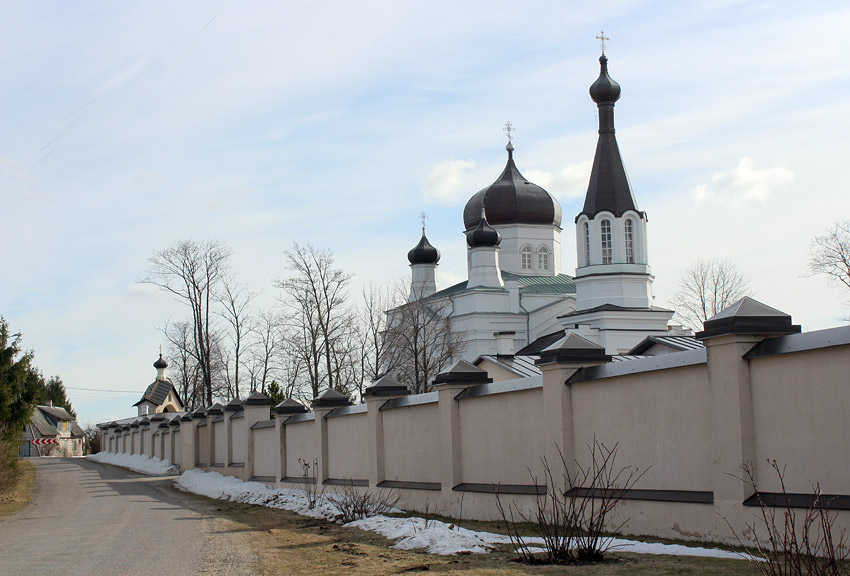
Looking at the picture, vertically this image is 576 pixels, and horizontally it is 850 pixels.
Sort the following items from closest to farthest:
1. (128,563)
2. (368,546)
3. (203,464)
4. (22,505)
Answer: (128,563)
(368,546)
(22,505)
(203,464)

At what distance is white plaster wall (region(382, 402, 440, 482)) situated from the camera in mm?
14773

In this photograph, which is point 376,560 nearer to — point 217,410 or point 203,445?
point 217,410

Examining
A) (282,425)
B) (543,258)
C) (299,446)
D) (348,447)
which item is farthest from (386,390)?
(543,258)

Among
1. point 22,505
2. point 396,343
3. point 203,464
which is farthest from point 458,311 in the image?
point 22,505

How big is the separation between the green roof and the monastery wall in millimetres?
36795

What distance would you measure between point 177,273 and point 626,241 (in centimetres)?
2225

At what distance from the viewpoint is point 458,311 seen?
175 ft

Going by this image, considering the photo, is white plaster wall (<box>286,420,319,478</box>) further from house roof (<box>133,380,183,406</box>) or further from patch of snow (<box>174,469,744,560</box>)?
house roof (<box>133,380,183,406</box>)

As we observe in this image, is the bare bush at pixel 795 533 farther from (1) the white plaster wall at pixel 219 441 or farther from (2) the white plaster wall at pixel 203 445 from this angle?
(2) the white plaster wall at pixel 203 445

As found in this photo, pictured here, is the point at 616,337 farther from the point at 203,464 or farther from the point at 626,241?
the point at 203,464

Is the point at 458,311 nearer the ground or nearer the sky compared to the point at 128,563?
nearer the sky

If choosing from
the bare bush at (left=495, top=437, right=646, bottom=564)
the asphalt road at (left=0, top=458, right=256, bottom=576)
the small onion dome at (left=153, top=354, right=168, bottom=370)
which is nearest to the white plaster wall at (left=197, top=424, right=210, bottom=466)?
the asphalt road at (left=0, top=458, right=256, bottom=576)

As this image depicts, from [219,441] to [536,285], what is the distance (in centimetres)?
3044

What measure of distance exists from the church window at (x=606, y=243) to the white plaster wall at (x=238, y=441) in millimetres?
24984
